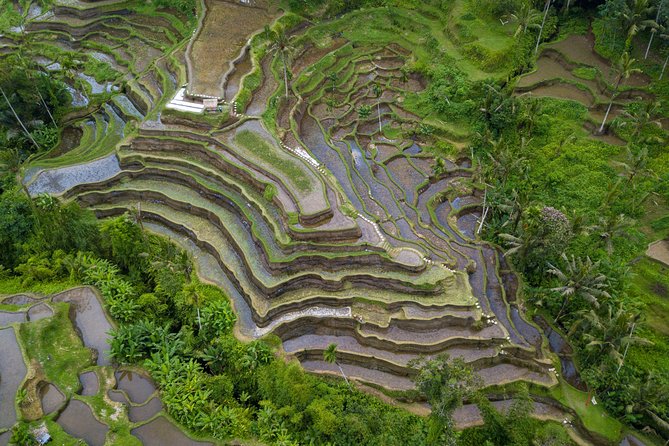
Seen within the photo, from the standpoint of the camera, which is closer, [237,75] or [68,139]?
[68,139]

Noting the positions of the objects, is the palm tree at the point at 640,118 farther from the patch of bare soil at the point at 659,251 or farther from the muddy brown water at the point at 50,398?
the muddy brown water at the point at 50,398

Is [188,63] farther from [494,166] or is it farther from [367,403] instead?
[367,403]

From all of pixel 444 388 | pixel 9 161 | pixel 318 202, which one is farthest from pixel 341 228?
pixel 9 161

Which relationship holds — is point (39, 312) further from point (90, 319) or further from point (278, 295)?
point (278, 295)

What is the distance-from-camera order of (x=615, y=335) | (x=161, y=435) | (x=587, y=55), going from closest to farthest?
1. (x=161, y=435)
2. (x=615, y=335)
3. (x=587, y=55)

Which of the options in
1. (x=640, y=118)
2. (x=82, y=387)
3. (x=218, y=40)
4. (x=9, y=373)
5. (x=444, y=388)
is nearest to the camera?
(x=444, y=388)

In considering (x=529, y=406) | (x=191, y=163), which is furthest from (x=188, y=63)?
(x=529, y=406)
